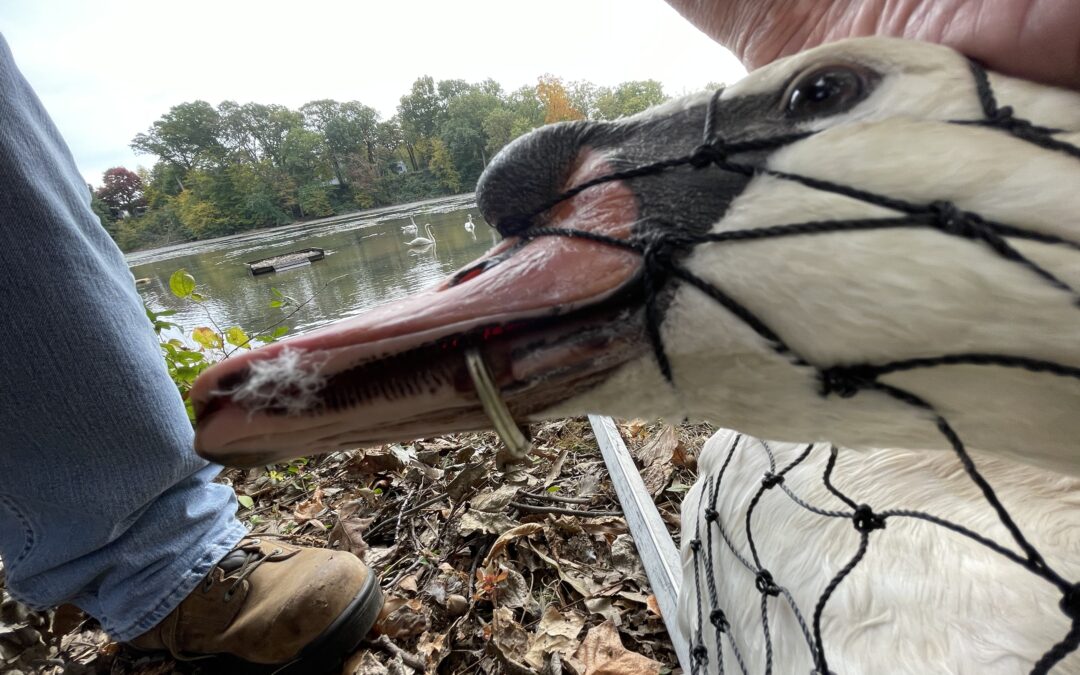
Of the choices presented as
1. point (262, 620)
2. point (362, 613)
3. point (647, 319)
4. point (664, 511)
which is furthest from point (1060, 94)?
point (262, 620)

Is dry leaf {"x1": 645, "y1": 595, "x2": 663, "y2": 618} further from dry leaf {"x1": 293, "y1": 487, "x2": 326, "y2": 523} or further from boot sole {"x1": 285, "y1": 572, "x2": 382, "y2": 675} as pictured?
dry leaf {"x1": 293, "y1": 487, "x2": 326, "y2": 523}

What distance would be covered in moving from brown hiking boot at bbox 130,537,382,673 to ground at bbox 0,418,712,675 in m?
0.10

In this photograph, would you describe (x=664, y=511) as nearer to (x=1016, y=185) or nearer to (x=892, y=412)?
(x=892, y=412)

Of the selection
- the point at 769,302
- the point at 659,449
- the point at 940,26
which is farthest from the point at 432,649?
the point at 940,26

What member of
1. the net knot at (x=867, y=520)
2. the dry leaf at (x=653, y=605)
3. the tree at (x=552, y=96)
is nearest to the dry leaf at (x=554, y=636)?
the dry leaf at (x=653, y=605)

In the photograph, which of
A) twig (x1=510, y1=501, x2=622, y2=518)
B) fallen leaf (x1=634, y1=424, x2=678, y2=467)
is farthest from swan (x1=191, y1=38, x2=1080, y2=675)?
fallen leaf (x1=634, y1=424, x2=678, y2=467)

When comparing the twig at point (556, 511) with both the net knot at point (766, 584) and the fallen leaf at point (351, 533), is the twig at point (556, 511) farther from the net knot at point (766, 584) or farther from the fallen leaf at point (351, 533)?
the net knot at point (766, 584)

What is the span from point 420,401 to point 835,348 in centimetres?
43

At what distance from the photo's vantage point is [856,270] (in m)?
0.51

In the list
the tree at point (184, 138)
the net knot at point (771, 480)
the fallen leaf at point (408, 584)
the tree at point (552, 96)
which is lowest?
the fallen leaf at point (408, 584)

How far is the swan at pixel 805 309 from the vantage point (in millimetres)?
498

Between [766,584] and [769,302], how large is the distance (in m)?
0.61

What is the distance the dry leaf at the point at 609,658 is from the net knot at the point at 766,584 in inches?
23.4

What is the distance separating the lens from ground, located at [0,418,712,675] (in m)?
1.44
